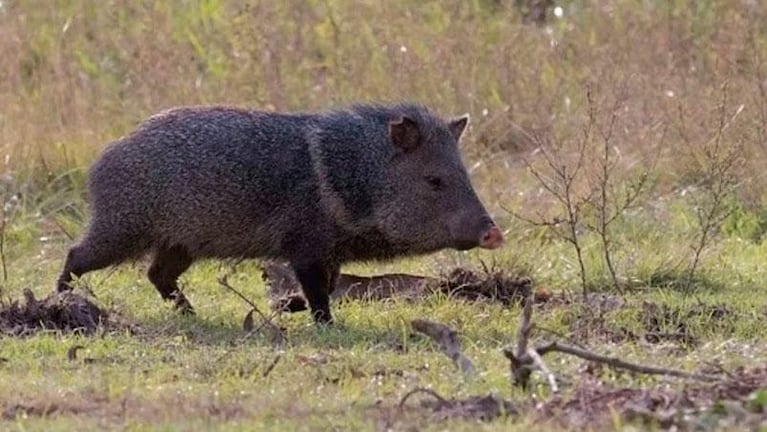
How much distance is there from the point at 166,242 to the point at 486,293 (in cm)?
133

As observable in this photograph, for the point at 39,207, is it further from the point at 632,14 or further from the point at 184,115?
the point at 632,14

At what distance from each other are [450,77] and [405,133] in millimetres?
3817

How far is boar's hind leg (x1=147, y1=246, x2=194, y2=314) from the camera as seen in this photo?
24.9 feet

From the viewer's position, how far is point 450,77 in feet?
36.5

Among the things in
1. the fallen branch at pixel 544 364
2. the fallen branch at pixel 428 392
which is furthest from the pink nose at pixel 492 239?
the fallen branch at pixel 428 392

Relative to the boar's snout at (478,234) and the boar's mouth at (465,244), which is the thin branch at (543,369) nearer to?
the boar's snout at (478,234)

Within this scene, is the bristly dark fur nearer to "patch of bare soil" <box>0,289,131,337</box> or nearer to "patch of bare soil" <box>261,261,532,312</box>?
"patch of bare soil" <box>261,261,532,312</box>

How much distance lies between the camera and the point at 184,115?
750cm

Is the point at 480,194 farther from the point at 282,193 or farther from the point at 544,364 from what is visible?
the point at 544,364

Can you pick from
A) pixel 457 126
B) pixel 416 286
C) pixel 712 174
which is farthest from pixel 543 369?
pixel 712 174

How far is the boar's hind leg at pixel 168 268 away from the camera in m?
7.59

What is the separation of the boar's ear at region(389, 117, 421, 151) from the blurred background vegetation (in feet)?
5.82

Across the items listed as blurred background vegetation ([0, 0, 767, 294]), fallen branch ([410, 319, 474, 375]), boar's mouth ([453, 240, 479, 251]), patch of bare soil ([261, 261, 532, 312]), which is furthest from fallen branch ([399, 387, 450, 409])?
blurred background vegetation ([0, 0, 767, 294])

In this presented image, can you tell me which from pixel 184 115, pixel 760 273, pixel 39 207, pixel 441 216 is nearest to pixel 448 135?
pixel 441 216
